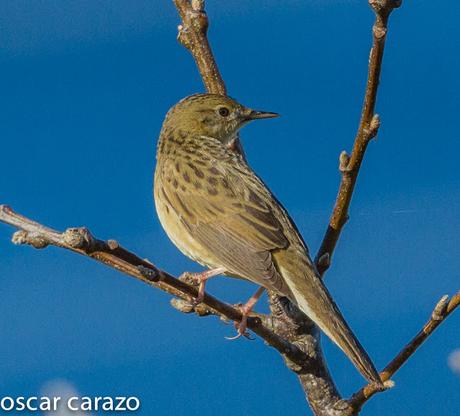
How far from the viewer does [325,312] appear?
4855 millimetres

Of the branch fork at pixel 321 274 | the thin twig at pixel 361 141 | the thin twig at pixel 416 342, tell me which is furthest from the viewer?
the thin twig at pixel 416 342

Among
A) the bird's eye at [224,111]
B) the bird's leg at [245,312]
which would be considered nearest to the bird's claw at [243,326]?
the bird's leg at [245,312]

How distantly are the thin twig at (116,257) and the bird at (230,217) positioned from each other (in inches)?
9.4

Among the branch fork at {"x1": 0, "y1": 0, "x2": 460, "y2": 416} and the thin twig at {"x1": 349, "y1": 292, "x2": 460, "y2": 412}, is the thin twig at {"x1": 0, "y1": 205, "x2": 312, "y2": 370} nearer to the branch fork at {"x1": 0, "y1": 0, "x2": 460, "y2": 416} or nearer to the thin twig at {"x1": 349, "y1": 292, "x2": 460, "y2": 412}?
the branch fork at {"x1": 0, "y1": 0, "x2": 460, "y2": 416}

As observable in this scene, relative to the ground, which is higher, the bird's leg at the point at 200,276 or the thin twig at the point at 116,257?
the bird's leg at the point at 200,276

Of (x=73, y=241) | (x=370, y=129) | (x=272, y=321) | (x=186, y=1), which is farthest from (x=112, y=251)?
(x=186, y=1)

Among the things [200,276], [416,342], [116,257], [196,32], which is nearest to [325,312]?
[200,276]

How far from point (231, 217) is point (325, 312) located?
955 mm

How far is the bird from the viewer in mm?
4852

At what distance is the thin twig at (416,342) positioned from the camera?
3930 mm

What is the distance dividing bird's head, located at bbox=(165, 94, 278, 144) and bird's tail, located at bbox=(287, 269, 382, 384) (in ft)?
5.84

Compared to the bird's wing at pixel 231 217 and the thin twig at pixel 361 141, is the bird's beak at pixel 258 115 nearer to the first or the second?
the bird's wing at pixel 231 217

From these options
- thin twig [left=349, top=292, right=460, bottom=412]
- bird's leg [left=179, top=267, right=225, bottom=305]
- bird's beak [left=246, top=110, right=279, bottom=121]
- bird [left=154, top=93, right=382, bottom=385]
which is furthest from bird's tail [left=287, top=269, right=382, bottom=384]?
bird's beak [left=246, top=110, right=279, bottom=121]

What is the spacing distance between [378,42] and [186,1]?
260cm
